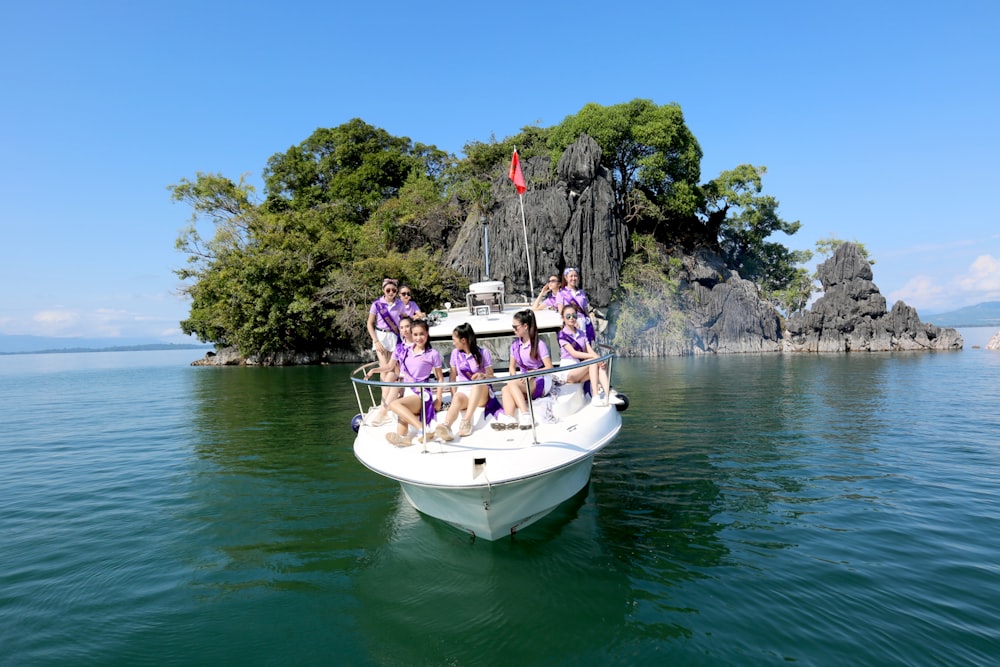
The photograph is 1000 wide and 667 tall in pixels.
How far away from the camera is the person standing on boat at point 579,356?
7.43 m

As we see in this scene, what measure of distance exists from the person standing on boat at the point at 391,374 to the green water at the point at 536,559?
4.23 feet

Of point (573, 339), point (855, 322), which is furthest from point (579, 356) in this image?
point (855, 322)

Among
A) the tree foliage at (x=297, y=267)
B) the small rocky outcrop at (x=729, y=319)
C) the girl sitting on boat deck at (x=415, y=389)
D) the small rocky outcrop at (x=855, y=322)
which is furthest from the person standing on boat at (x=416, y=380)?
the small rocky outcrop at (x=855, y=322)

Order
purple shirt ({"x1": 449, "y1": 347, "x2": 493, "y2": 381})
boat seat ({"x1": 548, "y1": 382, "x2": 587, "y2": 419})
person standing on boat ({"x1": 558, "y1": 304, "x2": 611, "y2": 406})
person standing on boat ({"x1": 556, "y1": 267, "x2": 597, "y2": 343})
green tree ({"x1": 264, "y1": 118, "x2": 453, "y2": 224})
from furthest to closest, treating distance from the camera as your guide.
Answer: green tree ({"x1": 264, "y1": 118, "x2": 453, "y2": 224}) < person standing on boat ({"x1": 556, "y1": 267, "x2": 597, "y2": 343}) < person standing on boat ({"x1": 558, "y1": 304, "x2": 611, "y2": 406}) < boat seat ({"x1": 548, "y1": 382, "x2": 587, "y2": 419}) < purple shirt ({"x1": 449, "y1": 347, "x2": 493, "y2": 381})

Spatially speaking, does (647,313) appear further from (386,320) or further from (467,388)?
(467,388)

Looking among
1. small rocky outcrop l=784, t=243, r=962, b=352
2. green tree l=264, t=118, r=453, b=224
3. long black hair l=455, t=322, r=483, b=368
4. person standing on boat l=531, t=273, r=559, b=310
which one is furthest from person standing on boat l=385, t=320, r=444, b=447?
green tree l=264, t=118, r=453, b=224

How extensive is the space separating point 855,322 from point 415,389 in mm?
47346

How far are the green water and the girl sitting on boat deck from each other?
1.29 meters

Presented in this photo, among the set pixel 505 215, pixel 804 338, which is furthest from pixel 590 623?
pixel 804 338

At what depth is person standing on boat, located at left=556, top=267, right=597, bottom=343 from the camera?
7887 mm

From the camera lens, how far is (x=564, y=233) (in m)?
41.0

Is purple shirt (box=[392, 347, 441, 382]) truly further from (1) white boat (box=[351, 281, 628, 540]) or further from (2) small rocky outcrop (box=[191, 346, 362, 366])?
(2) small rocky outcrop (box=[191, 346, 362, 366])

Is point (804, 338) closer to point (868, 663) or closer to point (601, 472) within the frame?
point (601, 472)

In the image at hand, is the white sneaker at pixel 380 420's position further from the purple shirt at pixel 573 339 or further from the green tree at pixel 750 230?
the green tree at pixel 750 230
